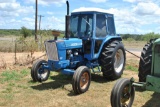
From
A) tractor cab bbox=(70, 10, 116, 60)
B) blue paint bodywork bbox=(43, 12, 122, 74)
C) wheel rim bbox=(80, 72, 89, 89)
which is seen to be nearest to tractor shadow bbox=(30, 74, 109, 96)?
wheel rim bbox=(80, 72, 89, 89)

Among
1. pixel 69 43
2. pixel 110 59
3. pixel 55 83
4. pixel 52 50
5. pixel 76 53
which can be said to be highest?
pixel 69 43

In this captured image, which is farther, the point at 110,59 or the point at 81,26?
the point at 81,26

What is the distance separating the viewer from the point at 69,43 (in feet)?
25.9

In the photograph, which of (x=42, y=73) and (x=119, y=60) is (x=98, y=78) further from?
(x=42, y=73)

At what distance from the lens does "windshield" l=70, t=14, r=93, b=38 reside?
8.43m

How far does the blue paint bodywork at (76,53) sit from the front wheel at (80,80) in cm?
44

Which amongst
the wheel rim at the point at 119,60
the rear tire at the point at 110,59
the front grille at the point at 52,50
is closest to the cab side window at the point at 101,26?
the rear tire at the point at 110,59

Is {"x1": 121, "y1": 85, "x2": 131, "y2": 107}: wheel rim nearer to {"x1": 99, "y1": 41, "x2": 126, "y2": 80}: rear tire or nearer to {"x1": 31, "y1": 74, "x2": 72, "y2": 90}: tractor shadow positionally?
{"x1": 31, "y1": 74, "x2": 72, "y2": 90}: tractor shadow

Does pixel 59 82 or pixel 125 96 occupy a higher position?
pixel 125 96

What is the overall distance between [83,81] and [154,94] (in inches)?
80.1

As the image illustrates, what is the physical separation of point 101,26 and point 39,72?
2657mm

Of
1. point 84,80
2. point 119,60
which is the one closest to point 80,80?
point 84,80

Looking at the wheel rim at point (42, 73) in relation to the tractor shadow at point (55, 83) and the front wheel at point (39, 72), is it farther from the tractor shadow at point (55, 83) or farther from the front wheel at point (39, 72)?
the tractor shadow at point (55, 83)

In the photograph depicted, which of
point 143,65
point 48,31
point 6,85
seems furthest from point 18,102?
point 48,31
